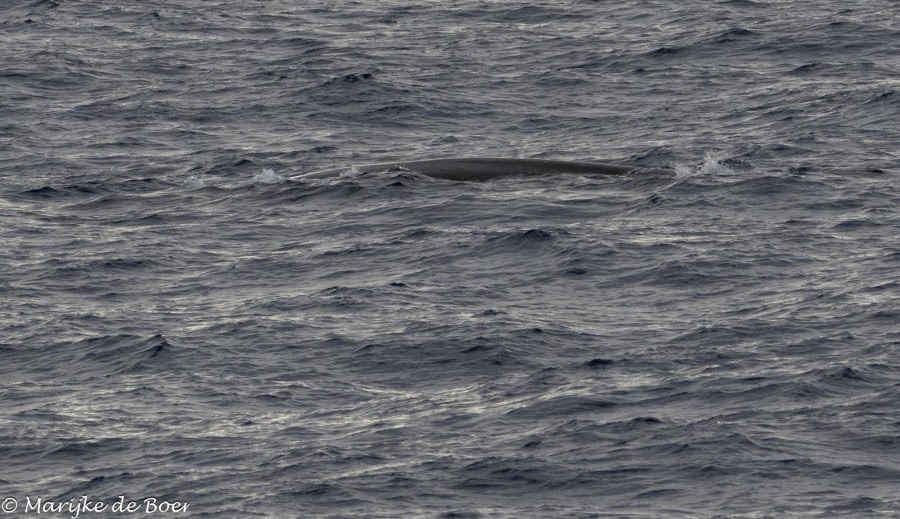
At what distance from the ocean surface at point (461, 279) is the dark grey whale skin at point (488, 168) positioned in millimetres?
513

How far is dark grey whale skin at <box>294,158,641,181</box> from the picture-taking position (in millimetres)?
44438

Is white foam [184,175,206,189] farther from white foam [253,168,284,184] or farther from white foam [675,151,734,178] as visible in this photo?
white foam [675,151,734,178]

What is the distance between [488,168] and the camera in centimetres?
4488

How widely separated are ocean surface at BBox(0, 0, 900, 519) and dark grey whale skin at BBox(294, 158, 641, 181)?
513 mm

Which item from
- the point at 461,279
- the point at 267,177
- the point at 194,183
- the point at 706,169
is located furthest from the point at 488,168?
the point at 461,279

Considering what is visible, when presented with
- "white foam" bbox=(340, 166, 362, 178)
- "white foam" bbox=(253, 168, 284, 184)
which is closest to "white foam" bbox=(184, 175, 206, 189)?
"white foam" bbox=(253, 168, 284, 184)

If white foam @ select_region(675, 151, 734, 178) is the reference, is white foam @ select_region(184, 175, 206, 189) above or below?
below

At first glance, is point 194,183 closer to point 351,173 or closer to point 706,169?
point 351,173

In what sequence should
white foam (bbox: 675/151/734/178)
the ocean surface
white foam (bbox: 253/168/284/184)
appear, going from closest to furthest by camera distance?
the ocean surface
white foam (bbox: 675/151/734/178)
white foam (bbox: 253/168/284/184)

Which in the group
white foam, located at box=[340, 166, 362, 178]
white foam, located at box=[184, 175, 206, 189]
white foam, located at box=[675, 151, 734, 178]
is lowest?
white foam, located at box=[184, 175, 206, 189]

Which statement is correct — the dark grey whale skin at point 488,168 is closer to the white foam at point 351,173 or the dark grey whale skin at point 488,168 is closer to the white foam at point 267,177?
the white foam at point 351,173

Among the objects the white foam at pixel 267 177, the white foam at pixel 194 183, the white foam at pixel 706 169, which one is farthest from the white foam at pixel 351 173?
the white foam at pixel 706 169

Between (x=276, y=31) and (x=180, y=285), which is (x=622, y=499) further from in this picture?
(x=276, y=31)

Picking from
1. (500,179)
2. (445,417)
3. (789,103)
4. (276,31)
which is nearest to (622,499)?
(445,417)
